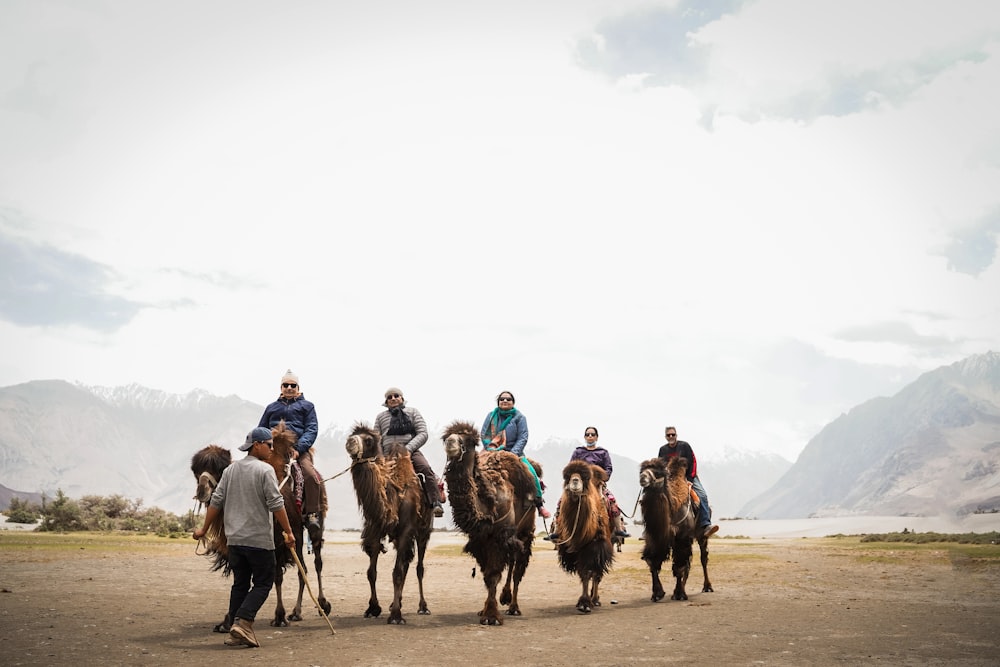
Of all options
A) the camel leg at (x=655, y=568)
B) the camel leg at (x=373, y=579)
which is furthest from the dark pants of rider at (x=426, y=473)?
the camel leg at (x=655, y=568)

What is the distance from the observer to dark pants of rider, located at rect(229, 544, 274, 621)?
904cm

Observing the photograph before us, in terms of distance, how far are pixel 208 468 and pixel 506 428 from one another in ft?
16.9

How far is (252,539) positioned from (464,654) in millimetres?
2705

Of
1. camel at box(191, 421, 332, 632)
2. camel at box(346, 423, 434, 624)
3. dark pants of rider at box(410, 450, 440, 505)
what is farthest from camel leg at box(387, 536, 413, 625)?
camel at box(191, 421, 332, 632)

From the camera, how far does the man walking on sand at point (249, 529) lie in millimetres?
9023

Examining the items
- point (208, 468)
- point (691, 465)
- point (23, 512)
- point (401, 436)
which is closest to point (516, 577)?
point (401, 436)

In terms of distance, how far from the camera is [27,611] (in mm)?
11281

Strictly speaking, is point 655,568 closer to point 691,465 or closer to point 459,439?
point 691,465

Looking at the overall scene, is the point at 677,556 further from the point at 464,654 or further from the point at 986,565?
the point at 986,565

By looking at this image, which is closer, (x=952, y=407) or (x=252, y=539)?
(x=252, y=539)

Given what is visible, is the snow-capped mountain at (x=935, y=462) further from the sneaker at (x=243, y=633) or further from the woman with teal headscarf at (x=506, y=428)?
the sneaker at (x=243, y=633)

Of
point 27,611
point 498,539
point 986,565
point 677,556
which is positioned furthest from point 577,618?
point 986,565

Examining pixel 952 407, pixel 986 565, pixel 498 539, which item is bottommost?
pixel 986 565

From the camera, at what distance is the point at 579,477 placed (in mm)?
13430
